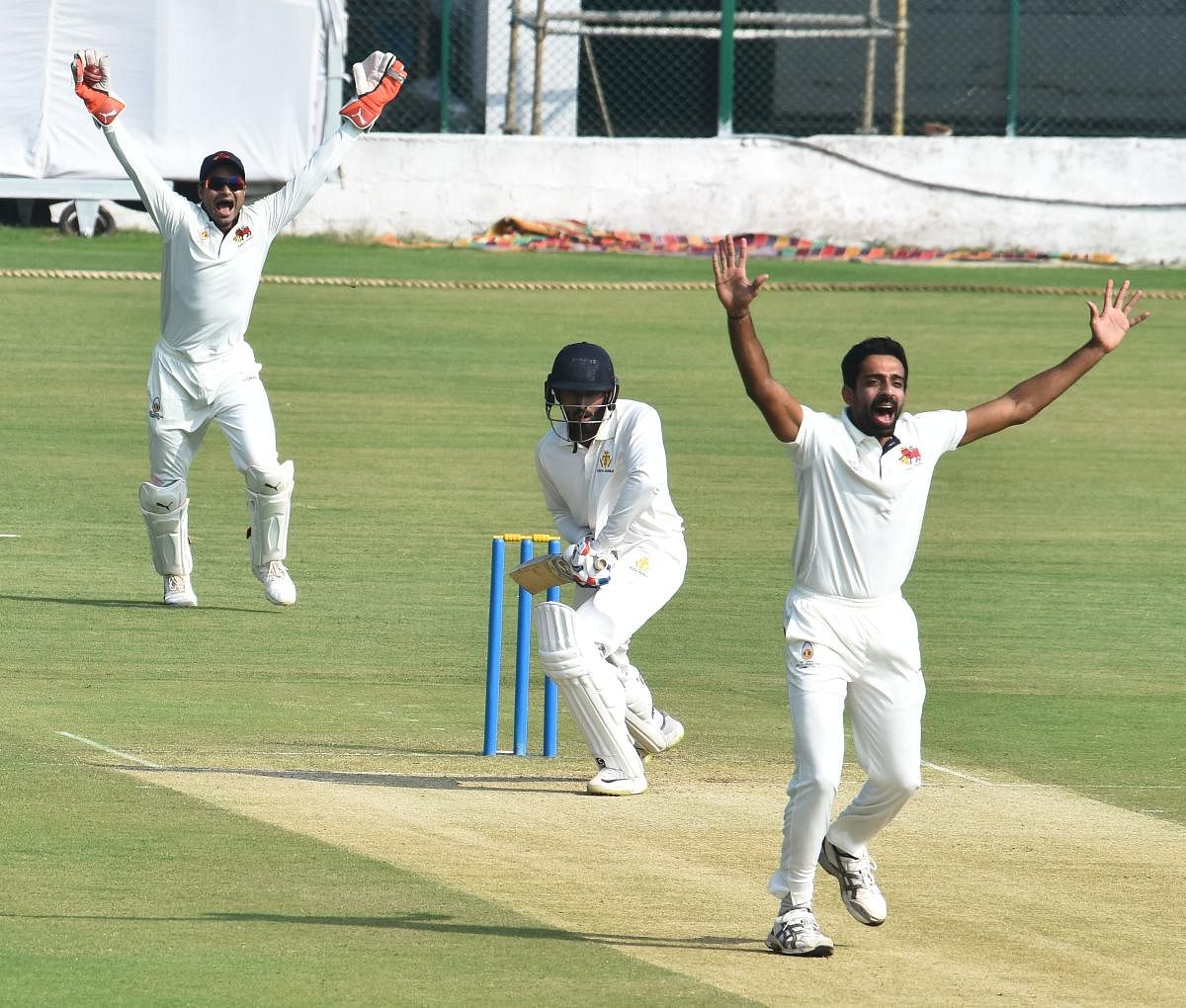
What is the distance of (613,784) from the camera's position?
770 cm

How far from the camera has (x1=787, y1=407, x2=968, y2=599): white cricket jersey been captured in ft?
19.5

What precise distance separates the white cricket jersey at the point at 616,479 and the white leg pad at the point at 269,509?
3272 millimetres

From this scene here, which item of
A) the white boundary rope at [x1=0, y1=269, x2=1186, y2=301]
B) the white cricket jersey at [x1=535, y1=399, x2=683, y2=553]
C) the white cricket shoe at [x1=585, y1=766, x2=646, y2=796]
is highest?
the white boundary rope at [x1=0, y1=269, x2=1186, y2=301]

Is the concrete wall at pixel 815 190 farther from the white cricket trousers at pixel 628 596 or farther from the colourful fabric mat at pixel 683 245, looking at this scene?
the white cricket trousers at pixel 628 596

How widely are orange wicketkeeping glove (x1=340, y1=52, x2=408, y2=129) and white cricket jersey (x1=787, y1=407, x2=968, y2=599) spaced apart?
5.94m

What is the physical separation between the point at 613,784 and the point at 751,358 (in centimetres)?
232

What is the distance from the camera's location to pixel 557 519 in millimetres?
8164

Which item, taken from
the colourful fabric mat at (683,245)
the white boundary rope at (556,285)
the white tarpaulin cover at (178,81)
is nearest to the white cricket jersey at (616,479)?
the white boundary rope at (556,285)

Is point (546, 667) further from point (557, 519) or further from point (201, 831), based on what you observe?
point (201, 831)

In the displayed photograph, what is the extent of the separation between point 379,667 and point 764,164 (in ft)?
54.5

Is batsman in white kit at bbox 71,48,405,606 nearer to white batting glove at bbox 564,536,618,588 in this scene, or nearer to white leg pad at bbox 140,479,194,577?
white leg pad at bbox 140,479,194,577

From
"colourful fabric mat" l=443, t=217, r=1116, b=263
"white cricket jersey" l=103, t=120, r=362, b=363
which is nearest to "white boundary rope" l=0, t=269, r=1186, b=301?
"colourful fabric mat" l=443, t=217, r=1116, b=263

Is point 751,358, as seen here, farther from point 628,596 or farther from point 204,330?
point 204,330

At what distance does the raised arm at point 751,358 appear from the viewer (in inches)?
228
